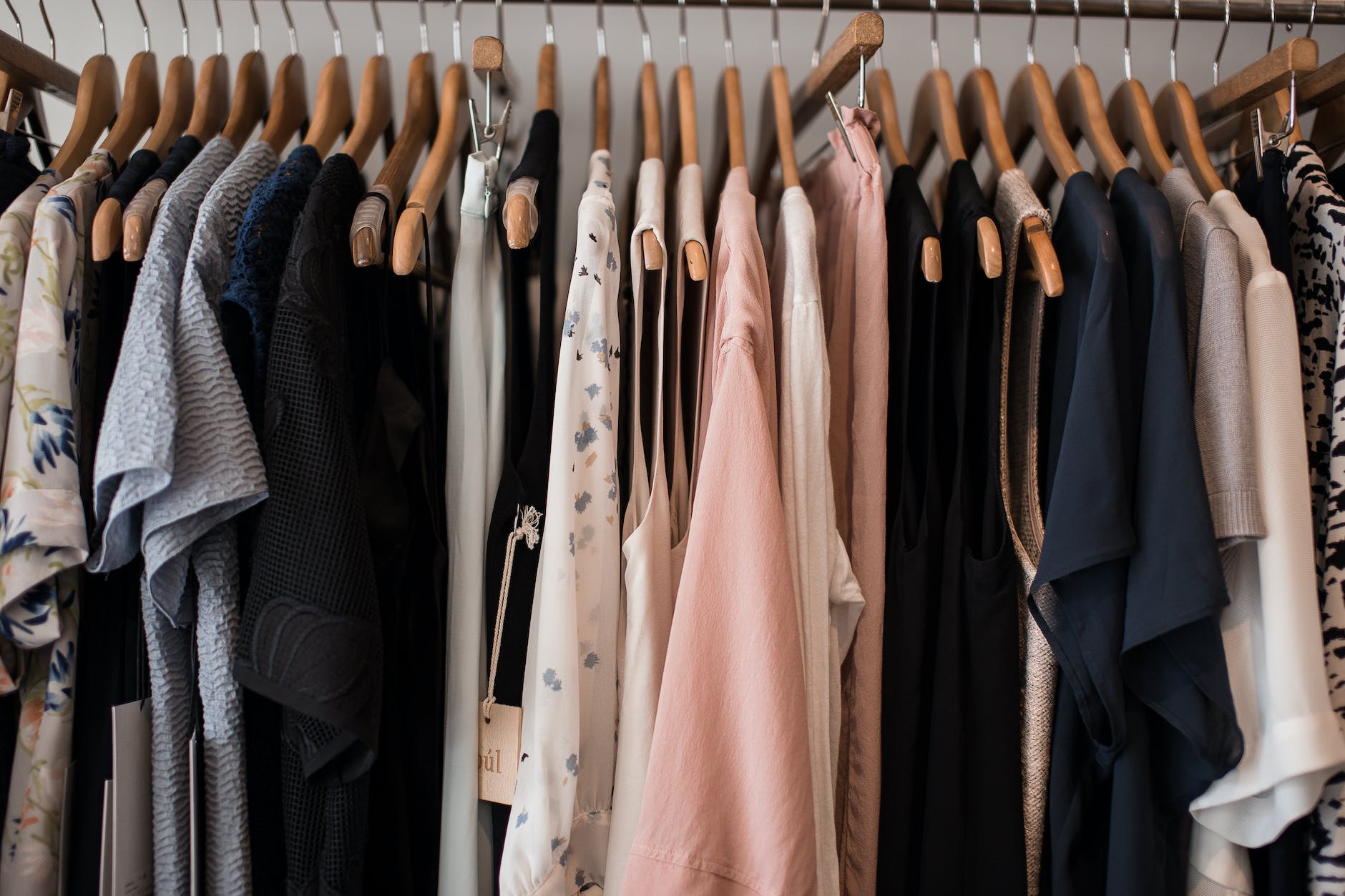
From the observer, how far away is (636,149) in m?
0.98

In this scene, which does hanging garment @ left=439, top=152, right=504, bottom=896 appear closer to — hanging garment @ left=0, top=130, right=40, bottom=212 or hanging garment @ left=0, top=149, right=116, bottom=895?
hanging garment @ left=0, top=149, right=116, bottom=895

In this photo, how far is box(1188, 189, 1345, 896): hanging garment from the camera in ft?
2.01

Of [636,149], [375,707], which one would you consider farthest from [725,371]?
[636,149]

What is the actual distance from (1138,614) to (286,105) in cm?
93

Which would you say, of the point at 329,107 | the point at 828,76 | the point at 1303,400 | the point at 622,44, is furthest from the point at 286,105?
the point at 1303,400

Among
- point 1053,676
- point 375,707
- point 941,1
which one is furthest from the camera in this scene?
point 941,1

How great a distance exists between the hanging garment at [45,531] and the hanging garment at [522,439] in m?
0.31

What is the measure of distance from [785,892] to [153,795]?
490 mm

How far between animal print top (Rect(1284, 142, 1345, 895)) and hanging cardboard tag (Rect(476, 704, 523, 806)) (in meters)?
0.66

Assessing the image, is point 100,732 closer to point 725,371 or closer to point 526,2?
point 725,371

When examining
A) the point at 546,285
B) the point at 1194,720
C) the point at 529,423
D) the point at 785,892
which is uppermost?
the point at 546,285

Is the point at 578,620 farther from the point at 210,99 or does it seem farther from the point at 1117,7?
the point at 1117,7

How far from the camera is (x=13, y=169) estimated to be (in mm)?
735

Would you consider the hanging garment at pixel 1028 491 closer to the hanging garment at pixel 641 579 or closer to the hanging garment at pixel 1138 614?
the hanging garment at pixel 1138 614
